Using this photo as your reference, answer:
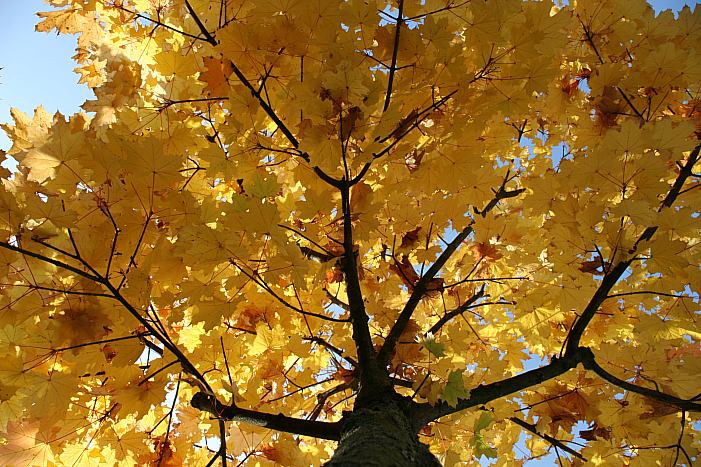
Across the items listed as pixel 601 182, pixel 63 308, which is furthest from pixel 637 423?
pixel 63 308

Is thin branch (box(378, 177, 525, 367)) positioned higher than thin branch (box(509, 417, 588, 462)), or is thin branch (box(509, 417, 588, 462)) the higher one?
thin branch (box(378, 177, 525, 367))

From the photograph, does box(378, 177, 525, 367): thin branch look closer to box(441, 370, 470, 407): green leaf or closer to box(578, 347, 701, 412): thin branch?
box(441, 370, 470, 407): green leaf

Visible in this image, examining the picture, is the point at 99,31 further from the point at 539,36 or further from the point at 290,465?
the point at 290,465

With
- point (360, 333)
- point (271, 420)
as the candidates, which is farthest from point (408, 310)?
point (271, 420)

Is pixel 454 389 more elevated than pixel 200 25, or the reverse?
pixel 200 25

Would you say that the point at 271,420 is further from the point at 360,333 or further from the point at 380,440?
the point at 380,440

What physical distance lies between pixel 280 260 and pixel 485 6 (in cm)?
98

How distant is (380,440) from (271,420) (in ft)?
1.72

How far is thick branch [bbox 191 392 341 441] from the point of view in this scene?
1.40 metres

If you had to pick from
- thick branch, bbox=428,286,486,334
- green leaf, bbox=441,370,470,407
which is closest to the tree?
green leaf, bbox=441,370,470,407

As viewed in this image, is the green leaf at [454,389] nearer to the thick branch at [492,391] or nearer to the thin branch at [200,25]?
the thick branch at [492,391]

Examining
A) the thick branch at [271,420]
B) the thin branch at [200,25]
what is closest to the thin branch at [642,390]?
the thick branch at [271,420]

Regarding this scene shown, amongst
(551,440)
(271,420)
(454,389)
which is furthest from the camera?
(551,440)

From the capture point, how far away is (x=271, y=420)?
141 cm
